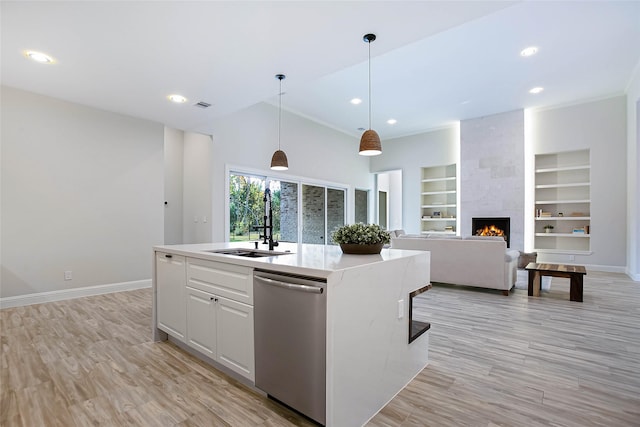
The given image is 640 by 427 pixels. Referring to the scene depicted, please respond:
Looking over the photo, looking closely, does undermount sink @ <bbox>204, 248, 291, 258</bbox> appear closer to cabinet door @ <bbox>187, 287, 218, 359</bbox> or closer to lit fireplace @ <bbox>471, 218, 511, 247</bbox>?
cabinet door @ <bbox>187, 287, 218, 359</bbox>

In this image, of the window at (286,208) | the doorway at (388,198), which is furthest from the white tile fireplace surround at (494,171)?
the window at (286,208)

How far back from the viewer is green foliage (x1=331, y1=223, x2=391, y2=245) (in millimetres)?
2098

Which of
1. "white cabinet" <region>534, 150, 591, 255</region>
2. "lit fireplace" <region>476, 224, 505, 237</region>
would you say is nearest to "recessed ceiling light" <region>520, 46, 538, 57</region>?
"white cabinet" <region>534, 150, 591, 255</region>

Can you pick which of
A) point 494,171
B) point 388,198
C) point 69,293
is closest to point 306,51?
point 69,293

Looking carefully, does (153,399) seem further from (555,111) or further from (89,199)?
(555,111)

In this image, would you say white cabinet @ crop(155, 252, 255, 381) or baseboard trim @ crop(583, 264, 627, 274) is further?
baseboard trim @ crop(583, 264, 627, 274)

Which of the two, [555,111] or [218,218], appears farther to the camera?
[555,111]

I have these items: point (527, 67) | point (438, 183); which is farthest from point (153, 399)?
point (438, 183)

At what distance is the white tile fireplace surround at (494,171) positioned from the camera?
692 centimetres

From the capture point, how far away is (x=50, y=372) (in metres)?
2.28

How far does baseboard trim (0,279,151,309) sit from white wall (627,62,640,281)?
8.40 metres

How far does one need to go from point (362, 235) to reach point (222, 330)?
1.16m

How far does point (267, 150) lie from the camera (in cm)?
649

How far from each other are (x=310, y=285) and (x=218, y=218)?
4526 millimetres
